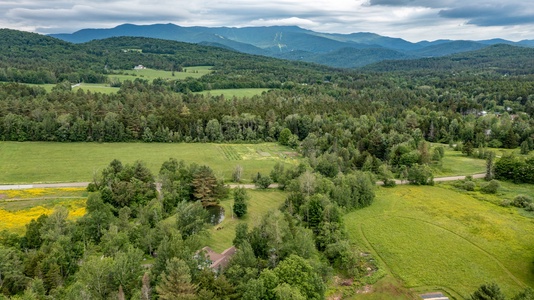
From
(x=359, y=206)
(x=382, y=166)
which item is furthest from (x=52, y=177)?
(x=382, y=166)

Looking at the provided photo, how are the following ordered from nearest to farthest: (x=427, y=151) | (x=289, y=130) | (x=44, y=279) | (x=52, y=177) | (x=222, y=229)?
(x=44, y=279) → (x=222, y=229) → (x=52, y=177) → (x=427, y=151) → (x=289, y=130)

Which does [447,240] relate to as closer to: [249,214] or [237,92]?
[249,214]

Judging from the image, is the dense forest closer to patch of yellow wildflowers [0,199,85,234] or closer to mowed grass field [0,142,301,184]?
patch of yellow wildflowers [0,199,85,234]

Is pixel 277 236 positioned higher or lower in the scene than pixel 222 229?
higher

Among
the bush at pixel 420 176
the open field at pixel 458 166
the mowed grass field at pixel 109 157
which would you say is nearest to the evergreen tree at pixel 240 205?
the mowed grass field at pixel 109 157

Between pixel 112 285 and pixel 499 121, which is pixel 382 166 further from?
pixel 499 121

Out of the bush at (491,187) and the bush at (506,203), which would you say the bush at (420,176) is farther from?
the bush at (506,203)

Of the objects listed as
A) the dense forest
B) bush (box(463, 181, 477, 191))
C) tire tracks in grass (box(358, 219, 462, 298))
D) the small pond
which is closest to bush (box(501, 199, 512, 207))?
bush (box(463, 181, 477, 191))
